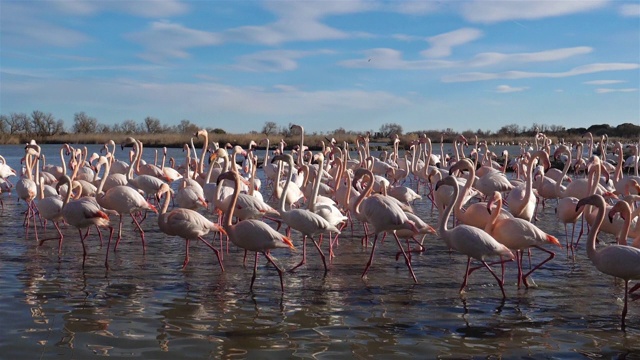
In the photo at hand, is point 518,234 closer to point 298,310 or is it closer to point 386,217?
point 386,217

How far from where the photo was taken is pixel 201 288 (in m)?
7.23

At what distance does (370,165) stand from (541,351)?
432 inches

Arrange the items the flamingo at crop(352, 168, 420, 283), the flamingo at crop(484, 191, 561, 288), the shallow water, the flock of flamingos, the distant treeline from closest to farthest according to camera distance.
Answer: the shallow water → the flock of flamingos → the flamingo at crop(484, 191, 561, 288) → the flamingo at crop(352, 168, 420, 283) → the distant treeline

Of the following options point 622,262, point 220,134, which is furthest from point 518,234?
point 220,134

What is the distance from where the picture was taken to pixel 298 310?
641 centimetres

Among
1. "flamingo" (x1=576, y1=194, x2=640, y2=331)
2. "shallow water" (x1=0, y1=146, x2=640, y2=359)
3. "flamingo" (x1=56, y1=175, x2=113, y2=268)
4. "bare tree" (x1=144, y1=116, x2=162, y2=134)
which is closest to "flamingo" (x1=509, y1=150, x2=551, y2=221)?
"shallow water" (x1=0, y1=146, x2=640, y2=359)

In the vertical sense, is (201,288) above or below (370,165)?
below

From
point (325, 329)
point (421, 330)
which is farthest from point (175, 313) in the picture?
point (421, 330)

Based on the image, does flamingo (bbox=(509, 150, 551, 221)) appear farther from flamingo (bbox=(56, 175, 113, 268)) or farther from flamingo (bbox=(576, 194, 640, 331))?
flamingo (bbox=(56, 175, 113, 268))

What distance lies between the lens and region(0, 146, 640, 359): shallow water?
5355 millimetres

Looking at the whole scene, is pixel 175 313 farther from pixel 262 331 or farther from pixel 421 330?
pixel 421 330

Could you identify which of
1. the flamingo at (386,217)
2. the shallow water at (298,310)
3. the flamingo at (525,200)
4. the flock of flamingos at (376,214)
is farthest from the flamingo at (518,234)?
the flamingo at (525,200)

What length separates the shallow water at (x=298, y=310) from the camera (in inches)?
211

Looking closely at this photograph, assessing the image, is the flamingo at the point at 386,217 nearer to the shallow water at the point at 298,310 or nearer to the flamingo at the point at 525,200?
the shallow water at the point at 298,310
